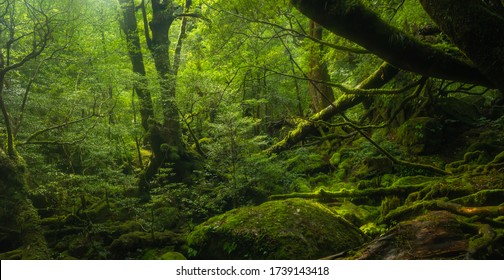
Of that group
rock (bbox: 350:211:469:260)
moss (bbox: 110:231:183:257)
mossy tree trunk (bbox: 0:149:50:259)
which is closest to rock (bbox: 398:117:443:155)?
rock (bbox: 350:211:469:260)

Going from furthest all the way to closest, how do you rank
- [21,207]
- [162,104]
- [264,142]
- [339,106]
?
[162,104] < [339,106] < [264,142] < [21,207]

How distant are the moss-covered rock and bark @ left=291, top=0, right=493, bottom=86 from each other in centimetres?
255

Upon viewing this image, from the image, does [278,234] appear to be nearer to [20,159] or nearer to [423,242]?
[423,242]

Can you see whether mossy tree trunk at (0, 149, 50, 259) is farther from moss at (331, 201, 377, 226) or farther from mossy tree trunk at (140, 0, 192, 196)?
moss at (331, 201, 377, 226)

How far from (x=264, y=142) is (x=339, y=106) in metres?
3.14

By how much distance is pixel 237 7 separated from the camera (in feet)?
19.6

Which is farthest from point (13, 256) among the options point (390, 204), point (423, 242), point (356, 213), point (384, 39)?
point (384, 39)

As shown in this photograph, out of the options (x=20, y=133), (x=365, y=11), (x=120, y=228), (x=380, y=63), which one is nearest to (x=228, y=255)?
(x=365, y=11)

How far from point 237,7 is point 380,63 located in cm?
492

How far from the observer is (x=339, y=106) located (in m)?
11.0

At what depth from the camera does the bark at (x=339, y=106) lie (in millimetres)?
A: 8885

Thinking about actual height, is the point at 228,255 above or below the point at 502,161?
below

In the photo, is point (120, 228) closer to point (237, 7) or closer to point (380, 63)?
point (237, 7)

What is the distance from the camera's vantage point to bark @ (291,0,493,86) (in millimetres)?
3865
